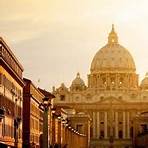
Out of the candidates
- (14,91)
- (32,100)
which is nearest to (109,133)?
(32,100)

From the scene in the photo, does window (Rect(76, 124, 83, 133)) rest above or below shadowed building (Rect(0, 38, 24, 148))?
above

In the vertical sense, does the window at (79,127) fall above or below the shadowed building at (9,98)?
above

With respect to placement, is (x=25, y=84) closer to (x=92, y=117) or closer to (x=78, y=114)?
(x=78, y=114)

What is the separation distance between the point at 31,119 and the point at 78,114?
119686 millimetres

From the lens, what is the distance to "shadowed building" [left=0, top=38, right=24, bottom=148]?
144 feet

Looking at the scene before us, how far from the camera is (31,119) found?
2557 inches

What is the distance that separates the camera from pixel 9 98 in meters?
48.7

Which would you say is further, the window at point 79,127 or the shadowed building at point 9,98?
the window at point 79,127

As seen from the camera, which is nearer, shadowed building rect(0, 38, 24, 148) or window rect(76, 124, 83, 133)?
shadowed building rect(0, 38, 24, 148)

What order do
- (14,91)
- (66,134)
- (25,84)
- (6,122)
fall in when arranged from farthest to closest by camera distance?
(66,134)
(25,84)
(14,91)
(6,122)

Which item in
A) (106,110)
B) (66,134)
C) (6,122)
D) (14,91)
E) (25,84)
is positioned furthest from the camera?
(106,110)

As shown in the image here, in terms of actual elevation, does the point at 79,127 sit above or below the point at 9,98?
above

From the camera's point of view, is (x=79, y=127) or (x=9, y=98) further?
(x=79, y=127)

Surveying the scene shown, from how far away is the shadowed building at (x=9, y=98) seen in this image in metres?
43.8
